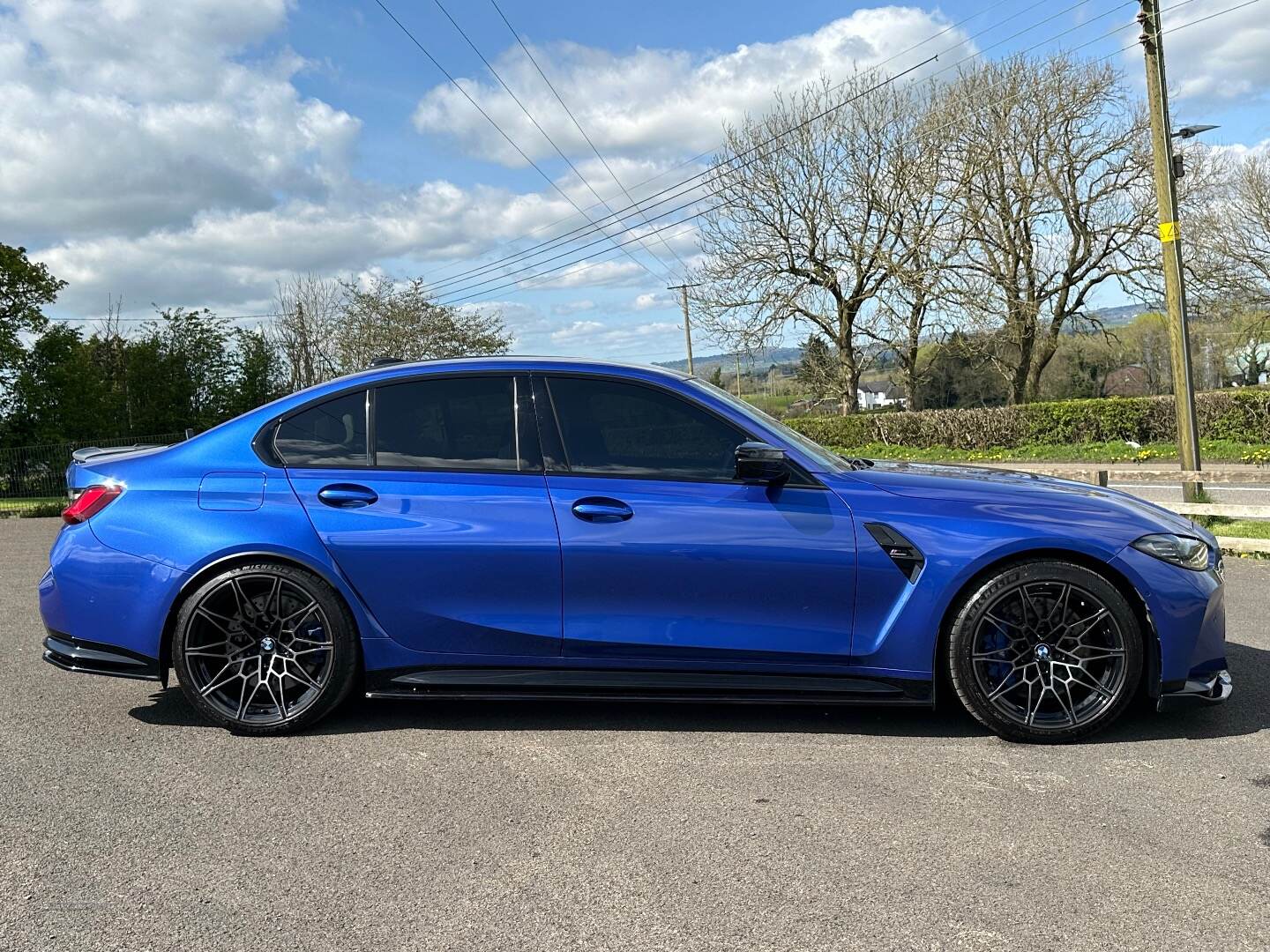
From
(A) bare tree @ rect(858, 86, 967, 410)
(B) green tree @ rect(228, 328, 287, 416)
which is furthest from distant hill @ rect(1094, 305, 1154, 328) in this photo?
(B) green tree @ rect(228, 328, 287, 416)

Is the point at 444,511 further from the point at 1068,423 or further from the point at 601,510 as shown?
the point at 1068,423

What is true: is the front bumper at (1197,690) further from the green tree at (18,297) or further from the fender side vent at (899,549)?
the green tree at (18,297)

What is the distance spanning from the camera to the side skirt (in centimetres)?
388

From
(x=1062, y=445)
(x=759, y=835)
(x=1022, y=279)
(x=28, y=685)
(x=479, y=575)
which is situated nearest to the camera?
(x=759, y=835)

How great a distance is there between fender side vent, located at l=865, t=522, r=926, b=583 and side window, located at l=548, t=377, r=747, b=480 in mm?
628

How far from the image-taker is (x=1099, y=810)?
3.24 m

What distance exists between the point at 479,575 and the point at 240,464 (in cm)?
120

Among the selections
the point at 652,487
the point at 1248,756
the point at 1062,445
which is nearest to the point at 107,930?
the point at 652,487

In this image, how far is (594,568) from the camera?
391 cm

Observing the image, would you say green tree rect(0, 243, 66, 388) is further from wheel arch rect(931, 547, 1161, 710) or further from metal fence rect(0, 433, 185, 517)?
wheel arch rect(931, 547, 1161, 710)

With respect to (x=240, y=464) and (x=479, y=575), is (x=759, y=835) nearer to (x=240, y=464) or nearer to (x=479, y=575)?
(x=479, y=575)

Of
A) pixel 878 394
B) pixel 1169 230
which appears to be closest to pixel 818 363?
pixel 1169 230

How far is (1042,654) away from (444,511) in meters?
2.49

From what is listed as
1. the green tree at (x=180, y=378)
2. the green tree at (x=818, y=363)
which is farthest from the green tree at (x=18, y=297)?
the green tree at (x=818, y=363)
